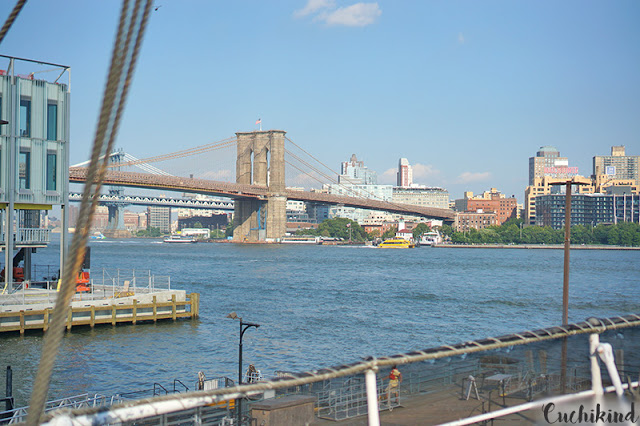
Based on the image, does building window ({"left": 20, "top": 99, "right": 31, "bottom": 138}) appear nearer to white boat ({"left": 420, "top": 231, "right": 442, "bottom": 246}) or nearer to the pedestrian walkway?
the pedestrian walkway

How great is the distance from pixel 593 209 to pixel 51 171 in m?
164

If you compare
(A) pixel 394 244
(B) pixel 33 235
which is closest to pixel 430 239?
(A) pixel 394 244

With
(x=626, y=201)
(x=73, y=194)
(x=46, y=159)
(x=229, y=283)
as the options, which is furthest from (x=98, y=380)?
(x=626, y=201)

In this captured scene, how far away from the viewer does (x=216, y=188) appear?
9206cm

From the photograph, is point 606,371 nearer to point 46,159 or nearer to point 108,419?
point 108,419

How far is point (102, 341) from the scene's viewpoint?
80.0ft

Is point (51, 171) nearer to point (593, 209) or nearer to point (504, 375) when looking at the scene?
point (504, 375)

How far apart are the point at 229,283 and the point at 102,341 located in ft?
79.3

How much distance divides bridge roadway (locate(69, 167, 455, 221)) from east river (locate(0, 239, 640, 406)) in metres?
20.9

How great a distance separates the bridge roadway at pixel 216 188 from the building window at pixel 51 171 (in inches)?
1188

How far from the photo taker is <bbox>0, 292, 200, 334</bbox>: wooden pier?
23.9 metres

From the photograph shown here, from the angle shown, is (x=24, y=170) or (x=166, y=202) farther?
(x=166, y=202)

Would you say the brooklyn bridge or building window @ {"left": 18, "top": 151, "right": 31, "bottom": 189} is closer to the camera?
building window @ {"left": 18, "top": 151, "right": 31, "bottom": 189}

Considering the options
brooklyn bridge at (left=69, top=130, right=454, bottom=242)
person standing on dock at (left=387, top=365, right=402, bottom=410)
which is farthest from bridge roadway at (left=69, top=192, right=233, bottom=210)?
person standing on dock at (left=387, top=365, right=402, bottom=410)
